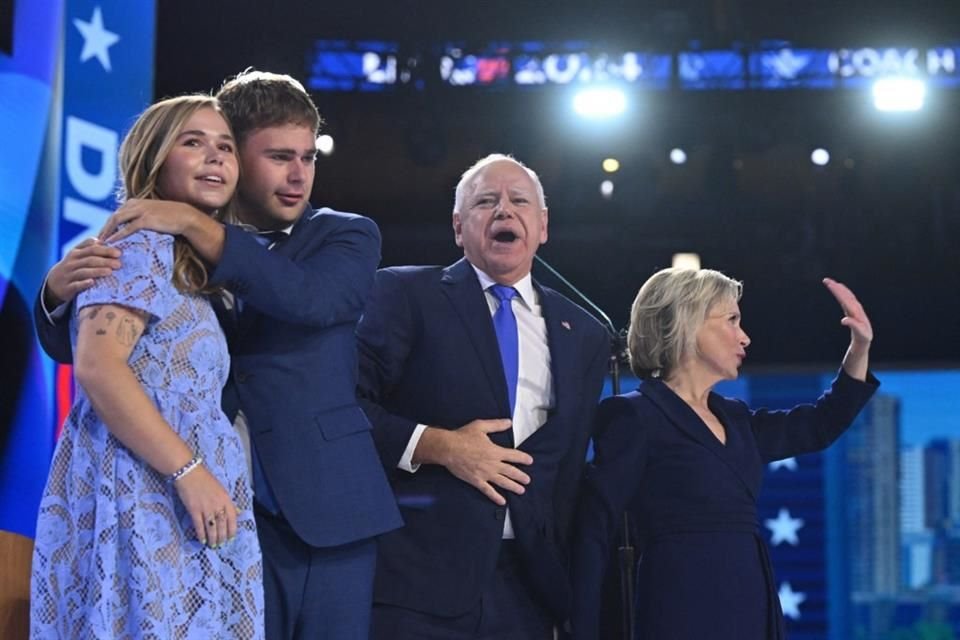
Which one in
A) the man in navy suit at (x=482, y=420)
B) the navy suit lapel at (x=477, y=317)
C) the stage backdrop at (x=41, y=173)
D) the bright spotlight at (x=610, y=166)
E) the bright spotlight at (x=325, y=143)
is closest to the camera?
the man in navy suit at (x=482, y=420)

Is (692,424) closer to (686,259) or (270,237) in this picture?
(270,237)

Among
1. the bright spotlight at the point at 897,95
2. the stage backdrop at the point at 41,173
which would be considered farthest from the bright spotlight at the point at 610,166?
the stage backdrop at the point at 41,173

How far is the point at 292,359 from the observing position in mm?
2385

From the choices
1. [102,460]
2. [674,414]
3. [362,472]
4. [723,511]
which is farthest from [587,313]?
[102,460]

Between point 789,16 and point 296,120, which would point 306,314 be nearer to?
point 296,120

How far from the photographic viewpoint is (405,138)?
8.62m

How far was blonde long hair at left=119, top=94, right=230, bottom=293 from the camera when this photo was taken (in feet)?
7.37

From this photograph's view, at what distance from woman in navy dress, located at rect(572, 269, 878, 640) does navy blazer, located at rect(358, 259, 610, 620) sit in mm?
96

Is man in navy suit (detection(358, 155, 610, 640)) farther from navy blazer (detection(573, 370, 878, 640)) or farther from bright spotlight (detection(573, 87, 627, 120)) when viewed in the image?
bright spotlight (detection(573, 87, 627, 120))

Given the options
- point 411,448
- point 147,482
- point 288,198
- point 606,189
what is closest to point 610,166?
point 606,189

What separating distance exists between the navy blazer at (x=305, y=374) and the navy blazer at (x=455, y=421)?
16.3 inches

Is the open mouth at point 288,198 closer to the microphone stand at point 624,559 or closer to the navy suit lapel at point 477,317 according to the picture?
the navy suit lapel at point 477,317

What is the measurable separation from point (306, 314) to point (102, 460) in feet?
1.35

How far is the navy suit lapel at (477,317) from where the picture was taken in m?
2.92
